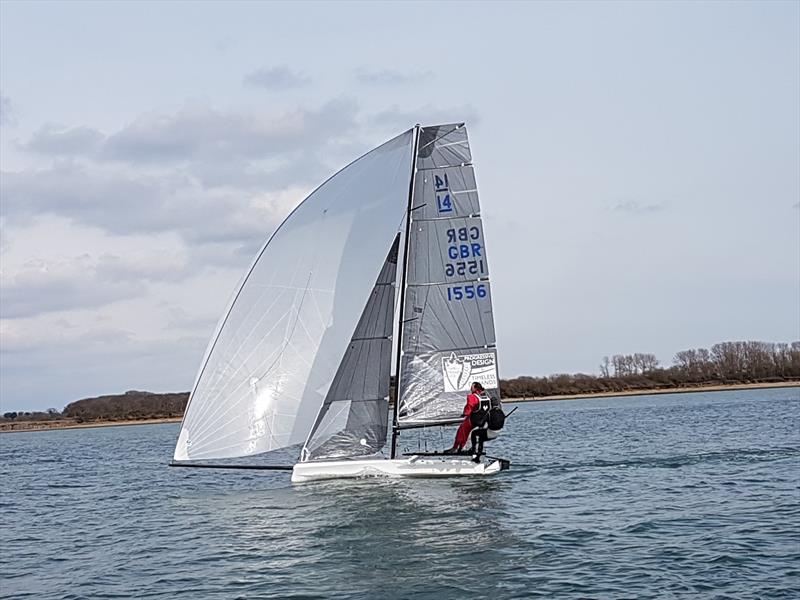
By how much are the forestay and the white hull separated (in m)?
1.25

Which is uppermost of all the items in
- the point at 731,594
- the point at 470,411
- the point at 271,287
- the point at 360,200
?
the point at 360,200

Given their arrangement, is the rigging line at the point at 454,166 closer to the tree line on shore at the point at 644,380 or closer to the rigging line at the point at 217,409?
the rigging line at the point at 217,409

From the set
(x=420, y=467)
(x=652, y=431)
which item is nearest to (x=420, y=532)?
(x=420, y=467)

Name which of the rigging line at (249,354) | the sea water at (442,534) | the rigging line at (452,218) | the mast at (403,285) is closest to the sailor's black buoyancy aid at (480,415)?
the sea water at (442,534)

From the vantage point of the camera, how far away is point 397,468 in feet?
62.8

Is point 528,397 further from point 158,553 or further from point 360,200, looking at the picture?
point 158,553

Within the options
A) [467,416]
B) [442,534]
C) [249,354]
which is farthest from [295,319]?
[442,534]

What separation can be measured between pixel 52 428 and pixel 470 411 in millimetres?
92376

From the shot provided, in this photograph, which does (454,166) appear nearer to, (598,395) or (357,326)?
(357,326)

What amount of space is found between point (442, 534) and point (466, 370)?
21.6ft

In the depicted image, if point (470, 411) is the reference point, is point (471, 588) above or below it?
below

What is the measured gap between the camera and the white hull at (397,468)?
62.7 ft

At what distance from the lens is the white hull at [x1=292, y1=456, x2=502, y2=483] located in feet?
62.7

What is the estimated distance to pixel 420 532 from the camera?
1426 cm
